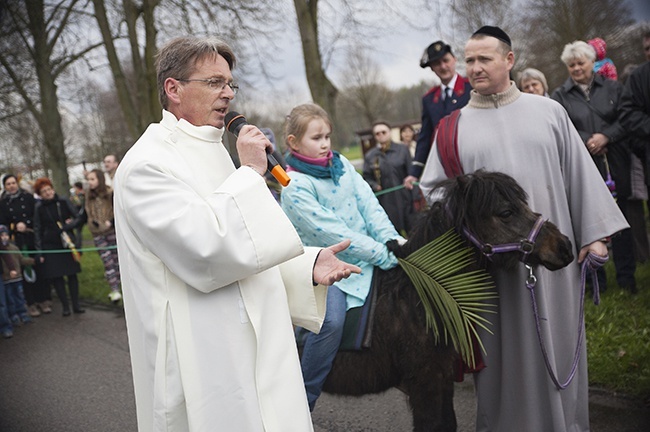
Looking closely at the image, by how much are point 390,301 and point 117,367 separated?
164 inches

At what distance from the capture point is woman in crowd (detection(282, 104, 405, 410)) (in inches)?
127

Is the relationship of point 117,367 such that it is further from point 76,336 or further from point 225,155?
point 225,155

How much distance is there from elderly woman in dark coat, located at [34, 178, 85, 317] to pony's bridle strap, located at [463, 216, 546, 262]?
7528mm

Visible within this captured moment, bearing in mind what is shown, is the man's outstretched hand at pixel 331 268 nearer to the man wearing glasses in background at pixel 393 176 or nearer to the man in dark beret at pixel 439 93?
the man in dark beret at pixel 439 93

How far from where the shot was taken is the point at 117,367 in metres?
6.33

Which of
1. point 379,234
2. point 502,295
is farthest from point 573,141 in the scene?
point 379,234

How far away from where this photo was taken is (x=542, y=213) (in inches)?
127

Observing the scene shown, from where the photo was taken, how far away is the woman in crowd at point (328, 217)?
322 cm

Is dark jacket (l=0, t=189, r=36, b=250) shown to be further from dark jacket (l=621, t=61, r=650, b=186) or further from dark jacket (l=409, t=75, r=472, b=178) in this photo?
dark jacket (l=621, t=61, r=650, b=186)

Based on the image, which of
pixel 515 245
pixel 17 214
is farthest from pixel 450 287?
pixel 17 214

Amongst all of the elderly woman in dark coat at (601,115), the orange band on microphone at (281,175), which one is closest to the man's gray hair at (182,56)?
the orange band on microphone at (281,175)

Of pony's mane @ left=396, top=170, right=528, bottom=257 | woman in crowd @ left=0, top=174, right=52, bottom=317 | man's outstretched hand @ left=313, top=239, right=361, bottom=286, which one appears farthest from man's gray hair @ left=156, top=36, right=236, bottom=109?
woman in crowd @ left=0, top=174, right=52, bottom=317

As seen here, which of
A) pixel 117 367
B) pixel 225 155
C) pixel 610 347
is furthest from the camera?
pixel 117 367

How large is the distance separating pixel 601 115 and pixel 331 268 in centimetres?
454
